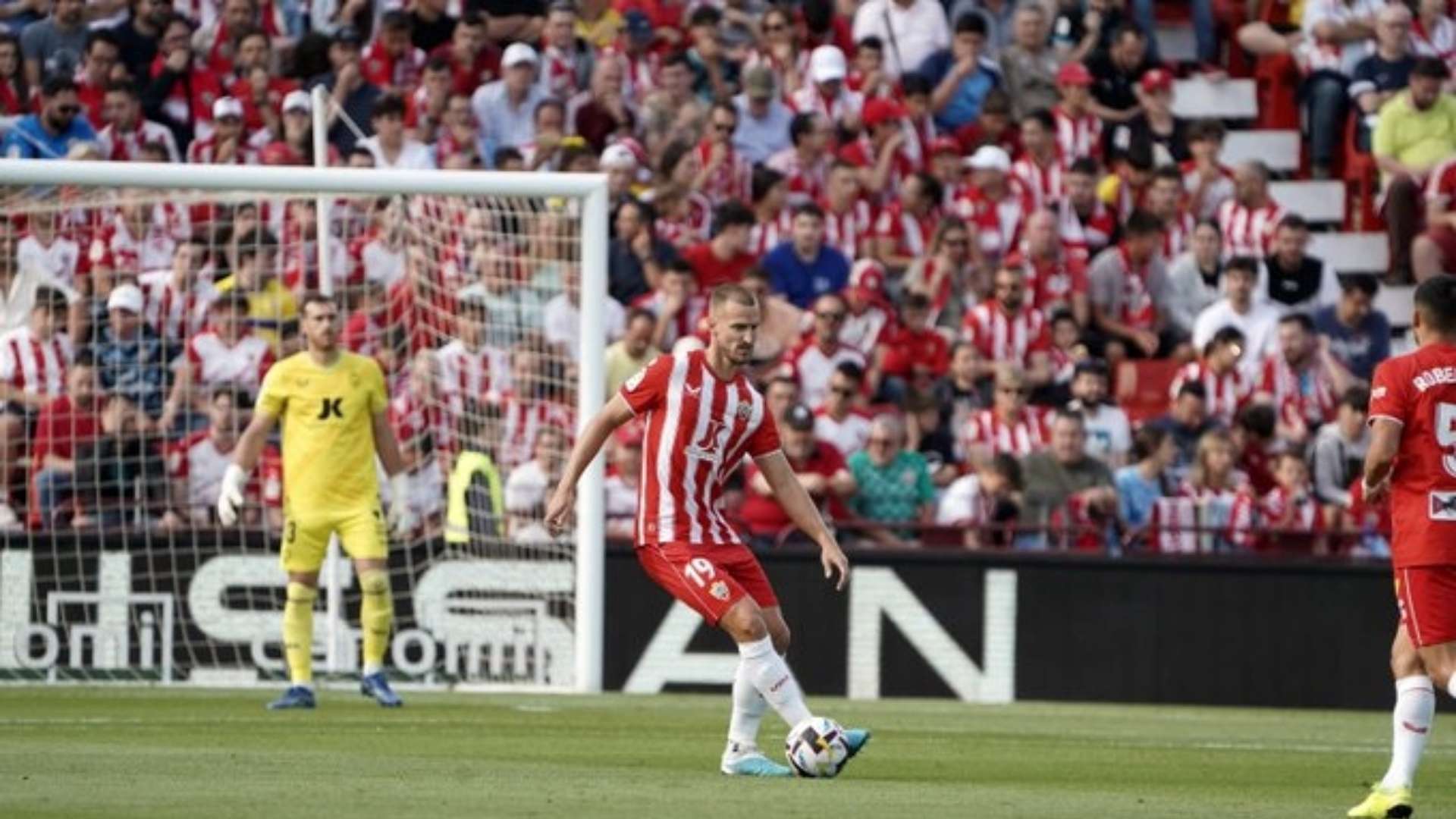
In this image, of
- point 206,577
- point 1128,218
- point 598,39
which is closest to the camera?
point 206,577

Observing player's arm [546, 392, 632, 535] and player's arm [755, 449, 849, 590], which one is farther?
player's arm [755, 449, 849, 590]

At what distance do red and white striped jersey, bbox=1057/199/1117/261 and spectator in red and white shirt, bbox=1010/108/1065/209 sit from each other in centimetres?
16

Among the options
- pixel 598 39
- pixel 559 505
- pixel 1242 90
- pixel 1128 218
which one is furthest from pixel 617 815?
pixel 1242 90

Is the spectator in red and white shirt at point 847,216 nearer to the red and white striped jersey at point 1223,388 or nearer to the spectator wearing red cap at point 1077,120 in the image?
the spectator wearing red cap at point 1077,120

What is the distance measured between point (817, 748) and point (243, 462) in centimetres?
566

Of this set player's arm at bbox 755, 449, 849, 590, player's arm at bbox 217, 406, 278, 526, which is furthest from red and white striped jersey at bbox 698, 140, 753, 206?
player's arm at bbox 755, 449, 849, 590

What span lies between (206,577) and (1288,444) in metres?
7.60

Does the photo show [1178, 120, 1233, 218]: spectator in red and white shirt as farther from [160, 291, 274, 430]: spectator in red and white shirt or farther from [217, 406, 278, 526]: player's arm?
[217, 406, 278, 526]: player's arm

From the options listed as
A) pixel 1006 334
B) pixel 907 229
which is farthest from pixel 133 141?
pixel 1006 334

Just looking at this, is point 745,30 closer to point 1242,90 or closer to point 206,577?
point 1242,90

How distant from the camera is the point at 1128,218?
2338 centimetres

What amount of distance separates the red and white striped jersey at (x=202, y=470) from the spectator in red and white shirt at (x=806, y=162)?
19.2 feet

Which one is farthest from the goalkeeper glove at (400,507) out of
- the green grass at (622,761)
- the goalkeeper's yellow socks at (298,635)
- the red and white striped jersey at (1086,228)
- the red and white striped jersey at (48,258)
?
the red and white striped jersey at (1086,228)

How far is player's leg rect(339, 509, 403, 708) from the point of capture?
16750 millimetres
